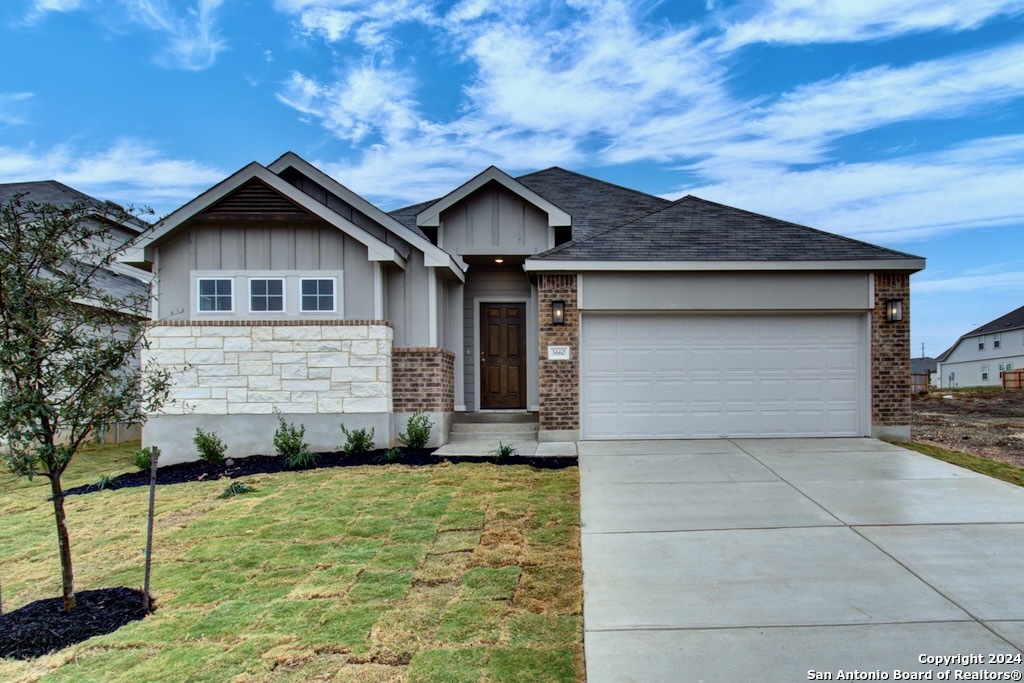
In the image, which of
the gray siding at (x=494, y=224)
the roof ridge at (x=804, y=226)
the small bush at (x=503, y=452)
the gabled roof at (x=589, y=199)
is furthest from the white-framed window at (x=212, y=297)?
the roof ridge at (x=804, y=226)

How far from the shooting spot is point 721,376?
1073cm

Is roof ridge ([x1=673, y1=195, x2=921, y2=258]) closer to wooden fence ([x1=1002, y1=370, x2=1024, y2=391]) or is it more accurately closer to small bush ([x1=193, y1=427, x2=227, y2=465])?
small bush ([x1=193, y1=427, x2=227, y2=465])

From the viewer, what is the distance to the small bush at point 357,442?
10.2 m

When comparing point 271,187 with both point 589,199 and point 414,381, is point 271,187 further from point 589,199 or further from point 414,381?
point 589,199

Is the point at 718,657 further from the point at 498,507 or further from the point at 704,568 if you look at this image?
the point at 498,507

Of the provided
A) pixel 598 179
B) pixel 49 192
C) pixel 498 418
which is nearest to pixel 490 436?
pixel 498 418

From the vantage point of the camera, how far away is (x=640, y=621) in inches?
154

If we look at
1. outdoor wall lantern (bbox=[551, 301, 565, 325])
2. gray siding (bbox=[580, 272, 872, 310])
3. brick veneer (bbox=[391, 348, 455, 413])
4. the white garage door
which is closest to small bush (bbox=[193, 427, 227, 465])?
brick veneer (bbox=[391, 348, 455, 413])

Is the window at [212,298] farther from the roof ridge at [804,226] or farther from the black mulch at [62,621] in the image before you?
the roof ridge at [804,226]

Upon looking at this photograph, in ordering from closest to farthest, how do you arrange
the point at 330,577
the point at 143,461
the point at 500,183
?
the point at 330,577 → the point at 143,461 → the point at 500,183

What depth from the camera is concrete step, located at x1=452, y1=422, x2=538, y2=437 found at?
38.2ft

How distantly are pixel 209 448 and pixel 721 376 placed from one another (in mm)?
8593

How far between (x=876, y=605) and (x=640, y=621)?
1541 millimetres

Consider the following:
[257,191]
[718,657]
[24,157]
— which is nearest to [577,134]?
[257,191]
